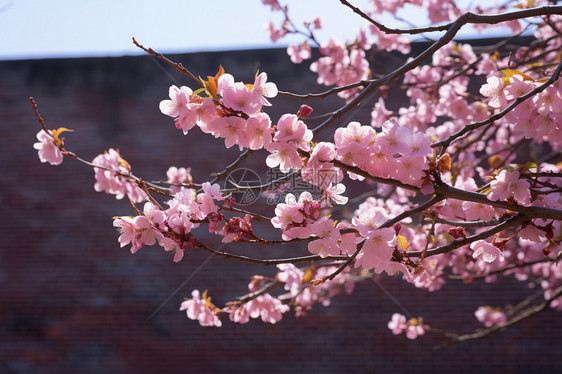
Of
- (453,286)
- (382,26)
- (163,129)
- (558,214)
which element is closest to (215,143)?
(163,129)

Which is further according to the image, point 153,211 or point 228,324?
point 228,324

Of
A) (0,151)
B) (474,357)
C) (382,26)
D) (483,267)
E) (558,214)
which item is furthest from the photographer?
(0,151)

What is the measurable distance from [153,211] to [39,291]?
390cm

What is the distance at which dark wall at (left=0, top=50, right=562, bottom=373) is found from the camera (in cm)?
409

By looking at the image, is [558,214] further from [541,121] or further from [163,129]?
[163,129]

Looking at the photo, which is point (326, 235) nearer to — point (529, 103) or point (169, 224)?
point (169, 224)

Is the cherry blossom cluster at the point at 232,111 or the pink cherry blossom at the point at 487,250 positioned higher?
the cherry blossom cluster at the point at 232,111

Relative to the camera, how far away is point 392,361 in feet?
13.3

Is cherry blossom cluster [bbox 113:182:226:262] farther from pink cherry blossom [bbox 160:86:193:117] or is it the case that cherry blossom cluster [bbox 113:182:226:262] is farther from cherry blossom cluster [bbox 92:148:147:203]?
cherry blossom cluster [bbox 92:148:147:203]

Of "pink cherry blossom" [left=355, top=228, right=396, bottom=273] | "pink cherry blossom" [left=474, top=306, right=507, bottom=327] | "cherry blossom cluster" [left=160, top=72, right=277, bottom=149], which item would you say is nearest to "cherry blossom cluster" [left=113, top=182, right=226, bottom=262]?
"cherry blossom cluster" [left=160, top=72, right=277, bottom=149]

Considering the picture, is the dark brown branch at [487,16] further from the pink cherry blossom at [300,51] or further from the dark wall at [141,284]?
the dark wall at [141,284]

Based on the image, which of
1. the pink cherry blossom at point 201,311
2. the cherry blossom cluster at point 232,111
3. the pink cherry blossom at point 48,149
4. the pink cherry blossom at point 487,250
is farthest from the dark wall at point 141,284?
the cherry blossom cluster at point 232,111

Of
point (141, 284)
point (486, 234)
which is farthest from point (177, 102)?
point (141, 284)

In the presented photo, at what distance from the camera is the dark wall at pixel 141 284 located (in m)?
4.09
